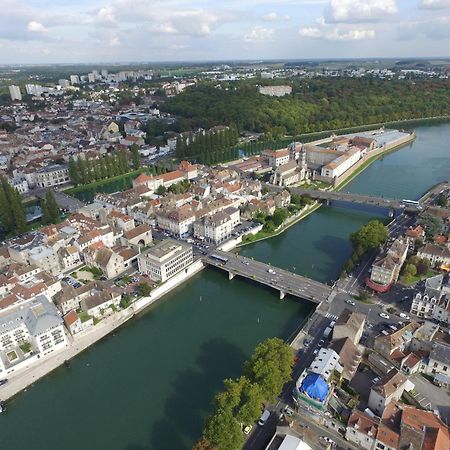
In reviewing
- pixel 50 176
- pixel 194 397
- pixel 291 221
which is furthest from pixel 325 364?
pixel 50 176

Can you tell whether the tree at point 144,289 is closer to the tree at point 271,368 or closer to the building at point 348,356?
the tree at point 271,368

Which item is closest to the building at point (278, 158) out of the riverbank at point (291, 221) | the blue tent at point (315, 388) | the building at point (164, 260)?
the riverbank at point (291, 221)

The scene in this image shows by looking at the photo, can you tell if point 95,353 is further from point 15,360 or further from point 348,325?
point 348,325

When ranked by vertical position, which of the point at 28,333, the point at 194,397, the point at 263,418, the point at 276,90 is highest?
the point at 276,90

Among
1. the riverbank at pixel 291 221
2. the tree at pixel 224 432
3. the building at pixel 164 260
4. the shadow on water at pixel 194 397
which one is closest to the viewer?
the tree at pixel 224 432

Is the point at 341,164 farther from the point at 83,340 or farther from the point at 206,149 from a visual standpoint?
the point at 83,340
